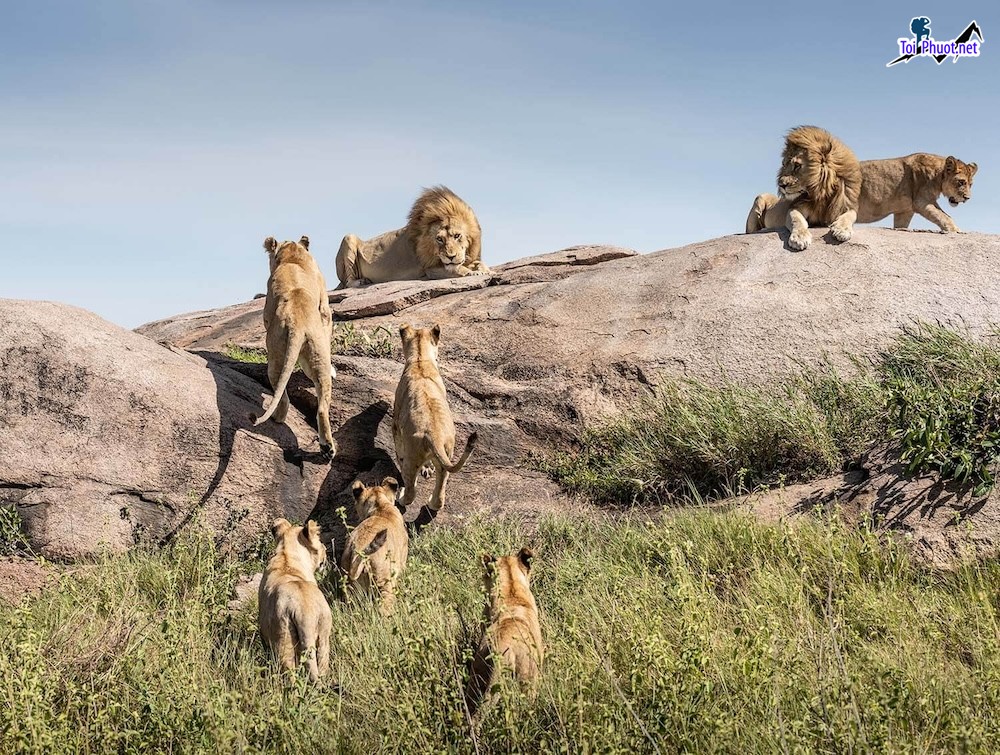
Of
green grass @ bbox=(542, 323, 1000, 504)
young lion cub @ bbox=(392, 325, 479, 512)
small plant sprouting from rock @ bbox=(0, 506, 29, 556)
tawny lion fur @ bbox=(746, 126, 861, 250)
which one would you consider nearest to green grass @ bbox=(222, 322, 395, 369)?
young lion cub @ bbox=(392, 325, 479, 512)

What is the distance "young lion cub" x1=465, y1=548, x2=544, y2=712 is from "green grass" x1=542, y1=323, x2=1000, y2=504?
10.0ft

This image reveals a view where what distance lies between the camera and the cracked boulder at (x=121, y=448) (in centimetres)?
767

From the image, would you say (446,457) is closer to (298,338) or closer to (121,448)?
(298,338)

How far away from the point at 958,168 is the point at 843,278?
262cm

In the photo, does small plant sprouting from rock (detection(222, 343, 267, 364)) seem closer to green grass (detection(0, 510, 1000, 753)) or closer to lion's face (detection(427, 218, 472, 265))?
green grass (detection(0, 510, 1000, 753))

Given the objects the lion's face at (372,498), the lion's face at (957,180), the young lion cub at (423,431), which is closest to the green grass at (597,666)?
the lion's face at (372,498)

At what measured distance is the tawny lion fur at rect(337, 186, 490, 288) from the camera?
1577 cm

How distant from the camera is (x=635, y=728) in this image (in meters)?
4.03

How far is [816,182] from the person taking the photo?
11398mm

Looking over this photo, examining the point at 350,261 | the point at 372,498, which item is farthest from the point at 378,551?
the point at 350,261

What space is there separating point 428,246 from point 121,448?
28.1 ft

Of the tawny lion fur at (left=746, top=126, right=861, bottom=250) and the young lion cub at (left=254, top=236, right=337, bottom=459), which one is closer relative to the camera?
the young lion cub at (left=254, top=236, right=337, bottom=459)

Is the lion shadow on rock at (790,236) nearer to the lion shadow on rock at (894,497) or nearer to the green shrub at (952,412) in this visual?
the green shrub at (952,412)

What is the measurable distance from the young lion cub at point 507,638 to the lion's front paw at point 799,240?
6987 mm
